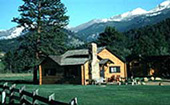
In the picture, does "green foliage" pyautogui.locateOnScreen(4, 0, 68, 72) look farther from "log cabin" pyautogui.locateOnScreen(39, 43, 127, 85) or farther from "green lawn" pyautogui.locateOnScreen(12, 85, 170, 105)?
"green lawn" pyautogui.locateOnScreen(12, 85, 170, 105)

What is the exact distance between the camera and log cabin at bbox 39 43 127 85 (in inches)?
1558

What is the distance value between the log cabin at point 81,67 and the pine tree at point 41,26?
250cm

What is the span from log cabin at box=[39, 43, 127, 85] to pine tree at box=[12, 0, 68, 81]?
8.21ft

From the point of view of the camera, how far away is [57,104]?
8070mm

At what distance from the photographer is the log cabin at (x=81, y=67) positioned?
39575 millimetres

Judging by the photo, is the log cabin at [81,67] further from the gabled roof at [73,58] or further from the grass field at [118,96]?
the grass field at [118,96]

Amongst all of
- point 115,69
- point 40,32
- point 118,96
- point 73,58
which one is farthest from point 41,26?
point 118,96

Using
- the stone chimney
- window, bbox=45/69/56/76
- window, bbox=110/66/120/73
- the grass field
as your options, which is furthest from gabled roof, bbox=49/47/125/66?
the grass field

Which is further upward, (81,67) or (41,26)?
(41,26)

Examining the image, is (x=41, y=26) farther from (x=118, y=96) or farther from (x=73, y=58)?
(x=118, y=96)

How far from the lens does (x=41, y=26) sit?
4525 cm

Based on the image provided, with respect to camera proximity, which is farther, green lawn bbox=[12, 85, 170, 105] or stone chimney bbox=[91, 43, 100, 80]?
stone chimney bbox=[91, 43, 100, 80]

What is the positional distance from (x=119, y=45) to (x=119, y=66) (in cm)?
5051

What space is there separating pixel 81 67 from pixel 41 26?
11.0 meters
